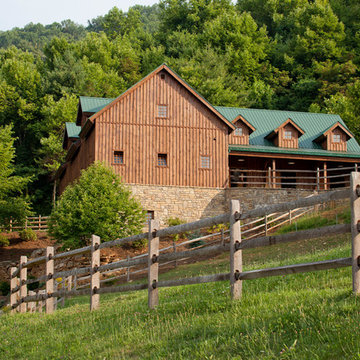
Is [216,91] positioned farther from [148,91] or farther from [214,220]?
[214,220]

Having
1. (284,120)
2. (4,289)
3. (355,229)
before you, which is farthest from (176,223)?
(355,229)

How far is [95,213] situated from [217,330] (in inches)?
947

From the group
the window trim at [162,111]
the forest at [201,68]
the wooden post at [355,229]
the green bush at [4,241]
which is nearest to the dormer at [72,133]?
the forest at [201,68]

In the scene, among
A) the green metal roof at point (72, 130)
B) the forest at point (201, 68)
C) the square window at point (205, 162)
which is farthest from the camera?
the forest at point (201, 68)

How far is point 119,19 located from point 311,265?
91.6 m

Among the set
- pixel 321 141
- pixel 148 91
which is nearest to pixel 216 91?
pixel 321 141

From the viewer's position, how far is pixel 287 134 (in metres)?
40.8

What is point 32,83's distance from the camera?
211ft

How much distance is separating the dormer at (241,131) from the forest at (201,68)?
16115 mm

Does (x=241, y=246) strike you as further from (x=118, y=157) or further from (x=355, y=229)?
(x=118, y=157)

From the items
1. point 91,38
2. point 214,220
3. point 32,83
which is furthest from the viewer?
point 91,38

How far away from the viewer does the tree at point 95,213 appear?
1203 inches

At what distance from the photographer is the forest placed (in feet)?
195

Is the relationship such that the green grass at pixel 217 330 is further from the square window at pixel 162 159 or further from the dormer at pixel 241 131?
the dormer at pixel 241 131
